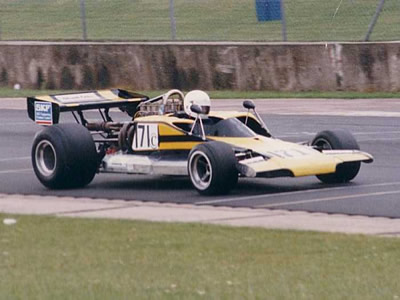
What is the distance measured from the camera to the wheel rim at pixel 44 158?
596 inches

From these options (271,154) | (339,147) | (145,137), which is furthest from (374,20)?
(271,154)

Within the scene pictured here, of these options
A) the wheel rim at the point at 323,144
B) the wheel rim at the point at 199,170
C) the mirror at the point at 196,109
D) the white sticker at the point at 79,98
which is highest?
the white sticker at the point at 79,98

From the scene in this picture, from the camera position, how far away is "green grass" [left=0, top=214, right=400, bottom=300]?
Result: 27.8ft

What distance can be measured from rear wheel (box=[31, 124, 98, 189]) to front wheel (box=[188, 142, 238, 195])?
140 centimetres

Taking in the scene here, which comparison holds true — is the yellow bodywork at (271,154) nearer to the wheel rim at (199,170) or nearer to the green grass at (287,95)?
the wheel rim at (199,170)

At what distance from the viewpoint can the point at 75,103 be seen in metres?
15.9

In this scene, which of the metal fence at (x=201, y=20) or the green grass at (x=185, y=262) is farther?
the metal fence at (x=201, y=20)

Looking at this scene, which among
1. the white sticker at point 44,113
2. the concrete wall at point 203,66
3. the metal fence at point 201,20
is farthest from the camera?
the metal fence at point 201,20

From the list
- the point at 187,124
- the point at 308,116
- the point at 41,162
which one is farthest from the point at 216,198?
the point at 308,116

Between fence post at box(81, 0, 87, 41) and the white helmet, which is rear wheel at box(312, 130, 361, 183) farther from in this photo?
fence post at box(81, 0, 87, 41)

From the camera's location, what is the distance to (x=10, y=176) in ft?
53.8

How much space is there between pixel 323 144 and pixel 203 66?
14.1 m

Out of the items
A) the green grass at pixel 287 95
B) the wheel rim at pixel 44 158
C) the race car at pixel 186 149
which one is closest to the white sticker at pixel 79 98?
the race car at pixel 186 149

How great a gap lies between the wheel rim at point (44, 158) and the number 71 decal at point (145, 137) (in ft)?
3.36
